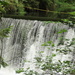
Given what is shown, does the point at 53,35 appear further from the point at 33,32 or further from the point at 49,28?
the point at 33,32

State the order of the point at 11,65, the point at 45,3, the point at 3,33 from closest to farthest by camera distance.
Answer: the point at 3,33, the point at 11,65, the point at 45,3

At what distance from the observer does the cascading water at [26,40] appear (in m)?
8.16

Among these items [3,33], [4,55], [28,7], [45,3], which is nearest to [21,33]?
[4,55]

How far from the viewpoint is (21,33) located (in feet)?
28.5

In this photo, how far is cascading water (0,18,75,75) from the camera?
816 centimetres

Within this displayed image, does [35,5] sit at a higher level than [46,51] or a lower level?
higher

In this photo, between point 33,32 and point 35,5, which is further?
point 35,5

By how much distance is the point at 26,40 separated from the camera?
859 cm

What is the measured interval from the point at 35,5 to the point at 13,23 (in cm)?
1103

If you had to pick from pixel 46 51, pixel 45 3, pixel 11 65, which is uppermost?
pixel 45 3

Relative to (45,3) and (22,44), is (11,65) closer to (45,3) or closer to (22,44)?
(22,44)

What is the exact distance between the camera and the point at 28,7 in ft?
62.0

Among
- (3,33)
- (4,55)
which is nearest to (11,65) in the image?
(4,55)

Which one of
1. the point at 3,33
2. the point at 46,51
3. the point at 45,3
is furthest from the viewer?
the point at 45,3
